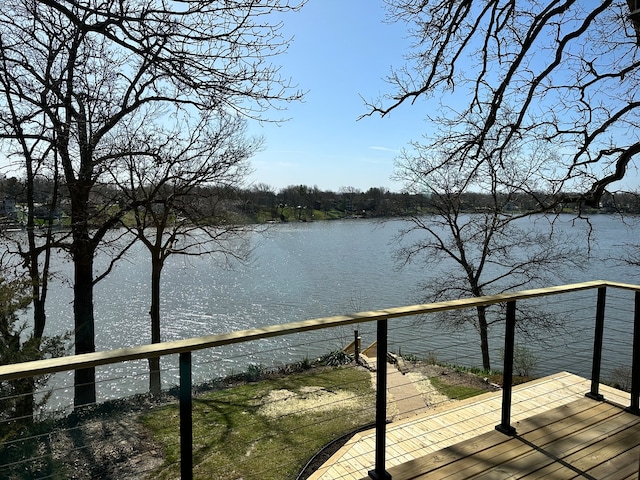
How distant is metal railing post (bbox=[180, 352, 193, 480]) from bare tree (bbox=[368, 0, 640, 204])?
12.4 feet

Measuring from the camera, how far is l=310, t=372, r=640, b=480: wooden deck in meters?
2.10

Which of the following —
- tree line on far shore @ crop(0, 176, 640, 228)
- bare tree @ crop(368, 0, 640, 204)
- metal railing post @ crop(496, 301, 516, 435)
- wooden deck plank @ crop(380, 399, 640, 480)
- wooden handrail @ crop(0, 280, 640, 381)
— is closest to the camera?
wooden handrail @ crop(0, 280, 640, 381)

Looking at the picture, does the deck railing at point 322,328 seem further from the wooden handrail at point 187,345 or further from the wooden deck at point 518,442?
the wooden deck at point 518,442

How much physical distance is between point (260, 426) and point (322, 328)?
5.26 metres

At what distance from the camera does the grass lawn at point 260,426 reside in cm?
490

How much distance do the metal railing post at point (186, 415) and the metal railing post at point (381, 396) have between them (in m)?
0.83

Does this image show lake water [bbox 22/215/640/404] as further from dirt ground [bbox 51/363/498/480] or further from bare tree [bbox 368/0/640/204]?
dirt ground [bbox 51/363/498/480]

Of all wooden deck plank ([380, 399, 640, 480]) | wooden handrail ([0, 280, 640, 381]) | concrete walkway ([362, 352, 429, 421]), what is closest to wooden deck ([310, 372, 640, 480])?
wooden deck plank ([380, 399, 640, 480])

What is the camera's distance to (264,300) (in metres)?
16.5

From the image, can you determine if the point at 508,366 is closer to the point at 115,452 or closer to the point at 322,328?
the point at 322,328

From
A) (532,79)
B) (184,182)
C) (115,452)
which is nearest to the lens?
→ (532,79)

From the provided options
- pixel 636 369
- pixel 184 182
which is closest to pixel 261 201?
pixel 184 182

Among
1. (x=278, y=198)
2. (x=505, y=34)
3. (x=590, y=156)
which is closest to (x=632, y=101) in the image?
(x=590, y=156)

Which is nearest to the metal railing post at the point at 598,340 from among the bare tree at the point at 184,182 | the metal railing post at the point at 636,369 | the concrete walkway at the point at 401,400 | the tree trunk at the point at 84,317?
the metal railing post at the point at 636,369
